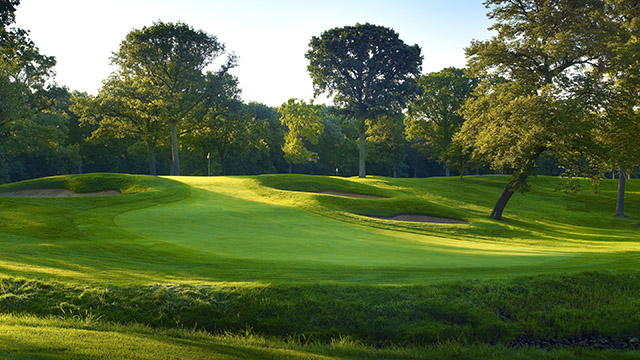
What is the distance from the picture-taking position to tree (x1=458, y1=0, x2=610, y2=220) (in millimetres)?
25906

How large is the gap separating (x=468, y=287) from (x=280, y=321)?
15.3 ft

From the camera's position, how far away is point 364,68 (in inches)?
2098

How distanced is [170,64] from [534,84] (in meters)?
48.5

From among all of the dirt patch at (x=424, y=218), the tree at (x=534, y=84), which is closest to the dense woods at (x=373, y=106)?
the tree at (x=534, y=84)

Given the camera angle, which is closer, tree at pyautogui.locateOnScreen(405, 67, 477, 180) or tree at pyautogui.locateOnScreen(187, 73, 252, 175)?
tree at pyautogui.locateOnScreen(187, 73, 252, 175)

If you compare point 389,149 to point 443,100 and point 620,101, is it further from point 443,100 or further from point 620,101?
point 620,101

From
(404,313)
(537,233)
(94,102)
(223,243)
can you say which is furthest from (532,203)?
(94,102)

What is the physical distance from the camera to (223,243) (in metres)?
17.5

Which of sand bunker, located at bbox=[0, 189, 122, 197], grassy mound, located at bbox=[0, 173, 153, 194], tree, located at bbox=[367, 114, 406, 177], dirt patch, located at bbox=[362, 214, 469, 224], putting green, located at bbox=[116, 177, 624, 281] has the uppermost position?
tree, located at bbox=[367, 114, 406, 177]

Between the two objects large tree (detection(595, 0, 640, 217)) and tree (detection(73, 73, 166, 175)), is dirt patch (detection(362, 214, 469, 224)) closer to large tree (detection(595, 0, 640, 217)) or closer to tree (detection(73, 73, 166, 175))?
large tree (detection(595, 0, 640, 217))

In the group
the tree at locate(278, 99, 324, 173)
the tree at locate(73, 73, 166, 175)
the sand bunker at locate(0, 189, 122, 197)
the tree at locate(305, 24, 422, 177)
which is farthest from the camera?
the tree at locate(278, 99, 324, 173)

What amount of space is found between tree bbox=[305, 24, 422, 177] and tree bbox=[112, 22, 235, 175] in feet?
57.2

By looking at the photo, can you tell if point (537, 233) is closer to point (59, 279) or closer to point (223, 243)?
point (223, 243)

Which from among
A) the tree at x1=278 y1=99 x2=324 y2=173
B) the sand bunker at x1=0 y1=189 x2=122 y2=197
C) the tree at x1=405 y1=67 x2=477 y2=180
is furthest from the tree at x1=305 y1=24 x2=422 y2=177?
the sand bunker at x1=0 y1=189 x2=122 y2=197
